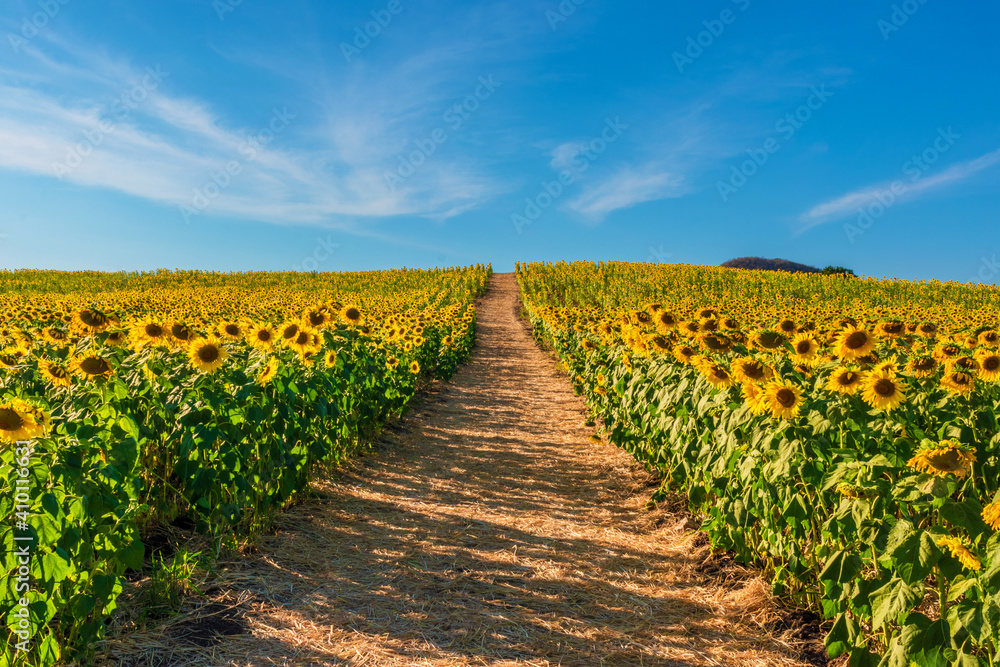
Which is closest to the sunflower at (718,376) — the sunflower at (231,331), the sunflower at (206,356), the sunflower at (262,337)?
the sunflower at (206,356)

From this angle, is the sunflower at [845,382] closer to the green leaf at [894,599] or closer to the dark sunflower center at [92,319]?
the green leaf at [894,599]

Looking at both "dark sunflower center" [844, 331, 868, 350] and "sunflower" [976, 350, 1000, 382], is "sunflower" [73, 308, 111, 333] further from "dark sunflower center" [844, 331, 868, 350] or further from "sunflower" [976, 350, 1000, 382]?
"sunflower" [976, 350, 1000, 382]

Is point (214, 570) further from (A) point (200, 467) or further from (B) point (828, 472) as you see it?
(B) point (828, 472)

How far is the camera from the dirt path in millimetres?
3188

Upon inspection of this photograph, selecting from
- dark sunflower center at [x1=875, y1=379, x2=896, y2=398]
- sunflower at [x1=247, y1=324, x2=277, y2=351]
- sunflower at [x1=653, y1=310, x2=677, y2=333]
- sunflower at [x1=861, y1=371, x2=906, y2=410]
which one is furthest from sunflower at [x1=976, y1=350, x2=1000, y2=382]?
sunflower at [x1=247, y1=324, x2=277, y2=351]

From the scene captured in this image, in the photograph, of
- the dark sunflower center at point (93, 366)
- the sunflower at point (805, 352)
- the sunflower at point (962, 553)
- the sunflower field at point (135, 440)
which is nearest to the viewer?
the sunflower at point (962, 553)

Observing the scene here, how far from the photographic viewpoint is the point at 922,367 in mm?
3580

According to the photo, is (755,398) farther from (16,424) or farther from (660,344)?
(16,424)

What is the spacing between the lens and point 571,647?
324cm

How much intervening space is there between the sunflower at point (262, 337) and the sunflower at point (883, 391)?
4.41m

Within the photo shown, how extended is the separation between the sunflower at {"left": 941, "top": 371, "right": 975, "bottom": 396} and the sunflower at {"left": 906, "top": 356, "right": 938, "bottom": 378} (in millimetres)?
308

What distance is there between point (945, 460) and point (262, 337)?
15.9 ft

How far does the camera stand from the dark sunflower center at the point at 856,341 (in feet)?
12.3

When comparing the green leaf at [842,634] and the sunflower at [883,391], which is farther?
the sunflower at [883,391]
